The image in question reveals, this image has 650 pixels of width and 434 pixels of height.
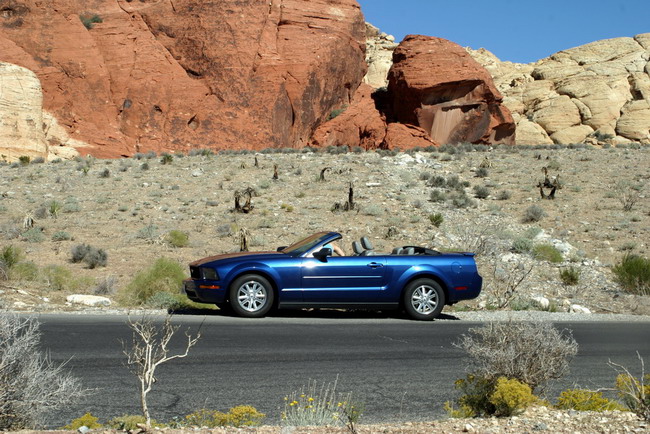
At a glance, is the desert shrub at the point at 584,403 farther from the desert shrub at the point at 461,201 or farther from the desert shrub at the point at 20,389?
the desert shrub at the point at 461,201

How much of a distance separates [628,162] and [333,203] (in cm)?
1866

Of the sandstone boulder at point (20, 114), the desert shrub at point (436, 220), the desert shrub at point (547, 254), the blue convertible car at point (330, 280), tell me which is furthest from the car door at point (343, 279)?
the sandstone boulder at point (20, 114)

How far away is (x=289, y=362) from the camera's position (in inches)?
332

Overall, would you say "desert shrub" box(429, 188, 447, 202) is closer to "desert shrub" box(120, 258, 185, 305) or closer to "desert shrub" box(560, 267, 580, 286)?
"desert shrub" box(560, 267, 580, 286)

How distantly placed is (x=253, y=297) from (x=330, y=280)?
1289 millimetres

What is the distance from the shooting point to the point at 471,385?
6492 millimetres

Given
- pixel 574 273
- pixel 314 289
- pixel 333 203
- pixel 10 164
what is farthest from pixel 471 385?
pixel 10 164

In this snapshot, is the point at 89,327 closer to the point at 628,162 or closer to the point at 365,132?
the point at 628,162

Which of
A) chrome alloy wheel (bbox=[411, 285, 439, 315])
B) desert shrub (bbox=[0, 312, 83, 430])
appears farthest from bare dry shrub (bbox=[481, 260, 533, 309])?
desert shrub (bbox=[0, 312, 83, 430])

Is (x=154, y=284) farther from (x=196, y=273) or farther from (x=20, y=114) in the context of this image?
(x=20, y=114)

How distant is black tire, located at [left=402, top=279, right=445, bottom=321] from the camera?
12234 mm

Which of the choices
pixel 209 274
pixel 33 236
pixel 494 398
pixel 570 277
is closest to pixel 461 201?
pixel 570 277

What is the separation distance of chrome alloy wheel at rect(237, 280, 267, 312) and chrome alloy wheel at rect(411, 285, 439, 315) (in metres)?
2.55

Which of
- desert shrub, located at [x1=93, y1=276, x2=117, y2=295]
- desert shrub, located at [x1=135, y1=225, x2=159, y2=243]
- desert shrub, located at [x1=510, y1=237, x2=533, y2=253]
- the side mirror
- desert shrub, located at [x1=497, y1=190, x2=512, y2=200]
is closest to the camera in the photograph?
the side mirror
